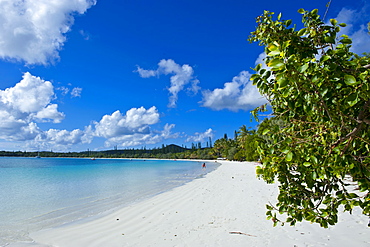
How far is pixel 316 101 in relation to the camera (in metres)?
1.73

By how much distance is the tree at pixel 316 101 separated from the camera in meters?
1.63

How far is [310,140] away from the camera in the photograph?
210 centimetres

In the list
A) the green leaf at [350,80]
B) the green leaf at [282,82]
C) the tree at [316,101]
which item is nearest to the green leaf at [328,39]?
the tree at [316,101]

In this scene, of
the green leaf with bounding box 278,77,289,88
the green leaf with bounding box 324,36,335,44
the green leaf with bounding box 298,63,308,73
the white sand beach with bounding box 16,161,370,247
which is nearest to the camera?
the green leaf with bounding box 298,63,308,73

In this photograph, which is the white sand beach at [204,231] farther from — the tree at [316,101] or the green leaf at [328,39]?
the green leaf at [328,39]

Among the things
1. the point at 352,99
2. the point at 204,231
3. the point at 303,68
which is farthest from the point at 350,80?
the point at 204,231

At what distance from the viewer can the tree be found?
1.63m

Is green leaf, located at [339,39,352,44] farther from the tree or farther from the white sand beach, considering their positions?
the white sand beach

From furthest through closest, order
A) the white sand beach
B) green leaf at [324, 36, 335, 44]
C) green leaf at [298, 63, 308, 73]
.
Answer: the white sand beach
green leaf at [324, 36, 335, 44]
green leaf at [298, 63, 308, 73]

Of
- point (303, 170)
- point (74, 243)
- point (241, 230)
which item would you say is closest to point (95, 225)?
point (74, 243)

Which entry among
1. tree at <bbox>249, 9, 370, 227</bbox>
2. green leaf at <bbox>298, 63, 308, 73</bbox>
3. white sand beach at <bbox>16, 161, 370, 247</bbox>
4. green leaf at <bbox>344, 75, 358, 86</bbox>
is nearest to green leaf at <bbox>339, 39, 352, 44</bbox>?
tree at <bbox>249, 9, 370, 227</bbox>

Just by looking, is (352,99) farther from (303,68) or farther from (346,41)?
(346,41)

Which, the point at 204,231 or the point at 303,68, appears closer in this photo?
the point at 303,68

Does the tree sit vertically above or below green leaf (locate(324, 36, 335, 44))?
below
